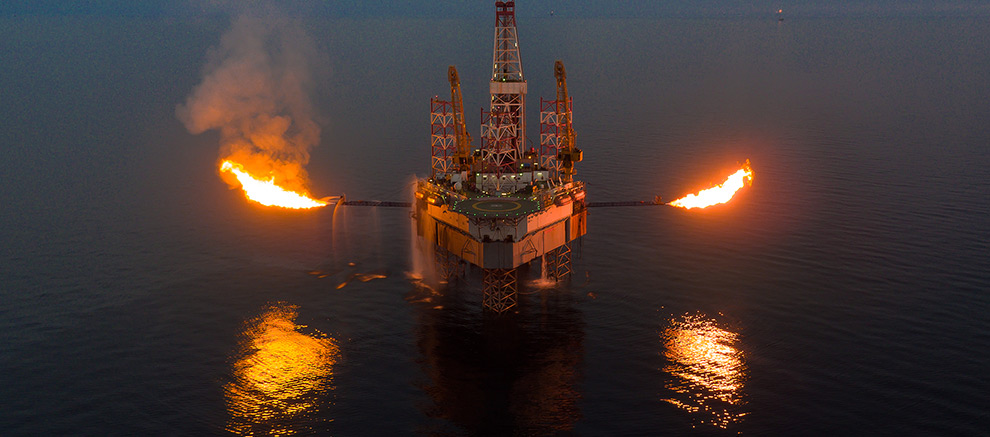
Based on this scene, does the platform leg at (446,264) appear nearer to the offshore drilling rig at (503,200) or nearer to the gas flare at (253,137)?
the offshore drilling rig at (503,200)

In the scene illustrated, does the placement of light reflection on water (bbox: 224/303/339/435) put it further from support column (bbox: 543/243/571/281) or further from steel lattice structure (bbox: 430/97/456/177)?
support column (bbox: 543/243/571/281)

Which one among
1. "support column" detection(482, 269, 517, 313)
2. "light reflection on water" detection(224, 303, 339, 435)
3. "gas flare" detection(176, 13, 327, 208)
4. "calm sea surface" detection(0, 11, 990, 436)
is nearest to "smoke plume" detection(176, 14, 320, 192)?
"gas flare" detection(176, 13, 327, 208)

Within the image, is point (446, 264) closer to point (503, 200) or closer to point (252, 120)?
point (503, 200)

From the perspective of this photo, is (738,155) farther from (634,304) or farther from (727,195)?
(634,304)

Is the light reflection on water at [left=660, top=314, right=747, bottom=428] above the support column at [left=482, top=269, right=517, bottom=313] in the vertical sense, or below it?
below

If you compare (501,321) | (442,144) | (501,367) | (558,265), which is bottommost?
(501,367)

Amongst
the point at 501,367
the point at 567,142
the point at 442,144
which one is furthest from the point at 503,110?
the point at 501,367

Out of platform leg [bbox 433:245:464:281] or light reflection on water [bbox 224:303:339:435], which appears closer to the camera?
light reflection on water [bbox 224:303:339:435]
